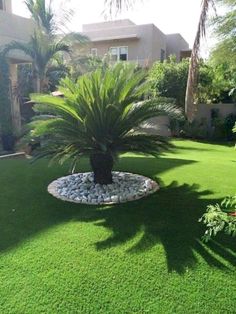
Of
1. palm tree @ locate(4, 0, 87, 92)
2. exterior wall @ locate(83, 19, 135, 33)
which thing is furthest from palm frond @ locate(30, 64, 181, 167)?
exterior wall @ locate(83, 19, 135, 33)

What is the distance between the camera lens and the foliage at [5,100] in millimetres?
12078

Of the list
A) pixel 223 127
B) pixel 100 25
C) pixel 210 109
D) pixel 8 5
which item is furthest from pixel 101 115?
pixel 100 25

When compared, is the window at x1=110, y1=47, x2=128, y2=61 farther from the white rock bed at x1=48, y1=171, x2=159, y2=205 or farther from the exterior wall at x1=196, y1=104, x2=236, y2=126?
the white rock bed at x1=48, y1=171, x2=159, y2=205

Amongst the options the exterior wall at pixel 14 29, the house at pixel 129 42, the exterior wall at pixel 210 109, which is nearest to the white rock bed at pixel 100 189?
the exterior wall at pixel 14 29

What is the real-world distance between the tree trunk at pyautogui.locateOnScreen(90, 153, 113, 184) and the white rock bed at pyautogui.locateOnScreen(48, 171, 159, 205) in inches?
5.3

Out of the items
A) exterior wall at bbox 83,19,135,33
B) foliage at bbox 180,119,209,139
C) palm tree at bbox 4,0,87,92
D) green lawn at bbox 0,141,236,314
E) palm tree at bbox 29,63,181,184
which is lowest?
foliage at bbox 180,119,209,139

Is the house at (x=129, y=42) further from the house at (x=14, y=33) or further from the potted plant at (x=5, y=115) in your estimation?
the potted plant at (x=5, y=115)

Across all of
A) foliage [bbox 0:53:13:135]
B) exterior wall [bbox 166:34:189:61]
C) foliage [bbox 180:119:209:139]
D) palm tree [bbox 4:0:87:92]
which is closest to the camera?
foliage [bbox 0:53:13:135]

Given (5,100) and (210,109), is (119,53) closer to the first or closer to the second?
(210,109)

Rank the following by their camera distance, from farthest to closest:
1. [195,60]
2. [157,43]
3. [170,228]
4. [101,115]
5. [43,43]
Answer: [157,43], [43,43], [195,60], [101,115], [170,228]

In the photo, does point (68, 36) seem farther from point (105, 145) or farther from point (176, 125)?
point (105, 145)

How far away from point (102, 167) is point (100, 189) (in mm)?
474

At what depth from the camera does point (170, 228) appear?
4.73 metres

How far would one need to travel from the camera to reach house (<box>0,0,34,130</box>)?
40.0 ft
